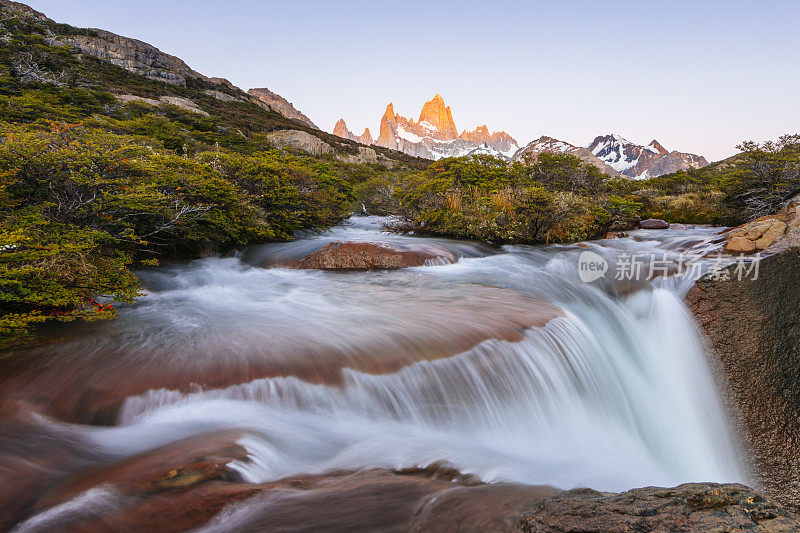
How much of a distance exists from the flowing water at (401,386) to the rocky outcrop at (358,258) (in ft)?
7.34

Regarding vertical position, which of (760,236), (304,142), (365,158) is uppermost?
(365,158)

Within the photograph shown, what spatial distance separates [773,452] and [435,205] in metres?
11.3

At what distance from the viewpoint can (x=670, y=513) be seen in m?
1.43

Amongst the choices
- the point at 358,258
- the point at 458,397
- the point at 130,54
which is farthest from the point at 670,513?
the point at 130,54

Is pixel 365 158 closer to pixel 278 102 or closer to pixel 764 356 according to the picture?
pixel 764 356

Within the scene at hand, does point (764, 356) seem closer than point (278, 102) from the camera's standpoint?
Yes

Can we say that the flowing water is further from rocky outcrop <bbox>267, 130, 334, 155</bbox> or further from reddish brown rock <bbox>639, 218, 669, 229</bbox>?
rocky outcrop <bbox>267, 130, 334, 155</bbox>

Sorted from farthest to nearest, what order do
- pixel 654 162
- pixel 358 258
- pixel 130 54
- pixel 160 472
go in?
pixel 654 162 < pixel 130 54 < pixel 358 258 < pixel 160 472

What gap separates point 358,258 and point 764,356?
24.1 ft

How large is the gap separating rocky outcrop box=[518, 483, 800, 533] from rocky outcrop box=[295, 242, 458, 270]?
7143mm

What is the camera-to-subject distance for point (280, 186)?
36.0 feet

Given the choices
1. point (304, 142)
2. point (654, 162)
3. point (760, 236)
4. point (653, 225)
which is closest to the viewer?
point (760, 236)

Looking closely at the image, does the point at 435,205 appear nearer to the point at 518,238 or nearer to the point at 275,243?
the point at 518,238

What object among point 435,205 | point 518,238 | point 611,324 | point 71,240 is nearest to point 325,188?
point 435,205
